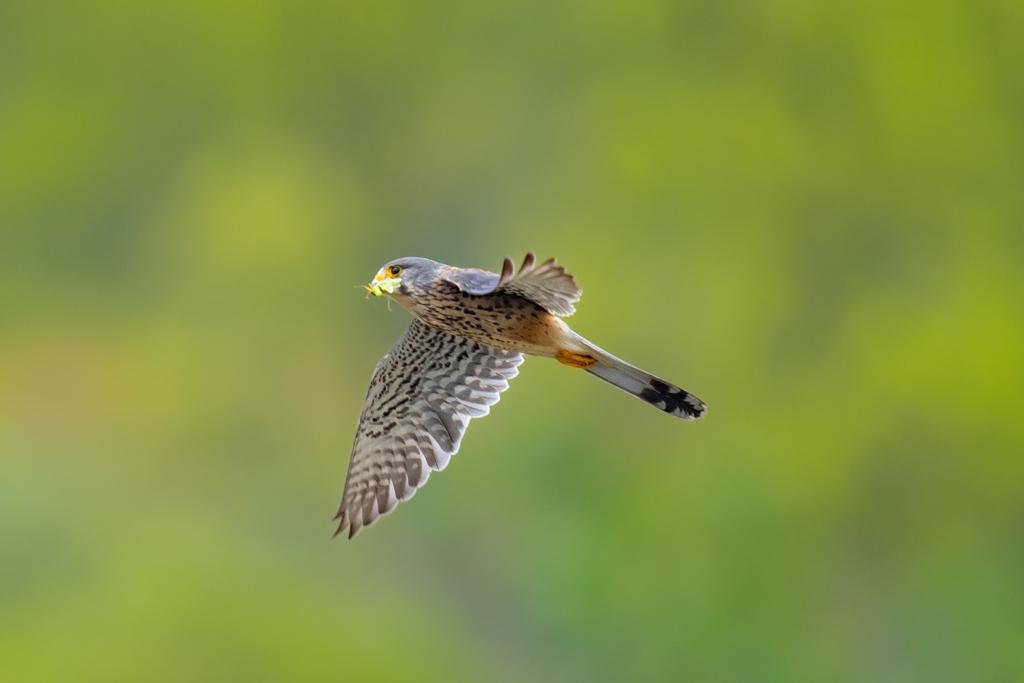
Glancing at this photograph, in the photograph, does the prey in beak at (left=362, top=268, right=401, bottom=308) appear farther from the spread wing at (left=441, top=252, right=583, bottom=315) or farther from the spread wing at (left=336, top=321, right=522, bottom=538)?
the spread wing at (left=336, top=321, right=522, bottom=538)

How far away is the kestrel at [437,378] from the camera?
8.32 feet

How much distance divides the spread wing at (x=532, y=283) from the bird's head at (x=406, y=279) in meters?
0.05

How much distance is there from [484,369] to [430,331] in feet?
0.67

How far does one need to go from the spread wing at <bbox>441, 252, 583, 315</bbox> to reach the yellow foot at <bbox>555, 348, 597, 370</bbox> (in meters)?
0.22

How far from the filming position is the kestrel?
8.32ft

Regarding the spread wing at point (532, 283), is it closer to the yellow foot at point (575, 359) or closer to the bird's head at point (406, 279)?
the bird's head at point (406, 279)

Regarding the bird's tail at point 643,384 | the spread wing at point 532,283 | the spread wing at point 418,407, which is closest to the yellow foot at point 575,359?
the bird's tail at point 643,384

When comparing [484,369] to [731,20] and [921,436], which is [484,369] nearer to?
[921,436]

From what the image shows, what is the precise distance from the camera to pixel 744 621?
21.2 ft

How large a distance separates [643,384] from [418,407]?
74 cm

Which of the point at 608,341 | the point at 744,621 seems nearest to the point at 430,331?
the point at 608,341

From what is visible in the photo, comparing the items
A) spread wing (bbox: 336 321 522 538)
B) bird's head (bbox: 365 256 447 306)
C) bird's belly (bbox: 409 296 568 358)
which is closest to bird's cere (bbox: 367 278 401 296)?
bird's head (bbox: 365 256 447 306)

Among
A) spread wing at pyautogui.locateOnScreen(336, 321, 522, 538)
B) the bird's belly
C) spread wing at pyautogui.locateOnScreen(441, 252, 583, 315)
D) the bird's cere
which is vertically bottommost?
spread wing at pyautogui.locateOnScreen(336, 321, 522, 538)

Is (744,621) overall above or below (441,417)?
below
